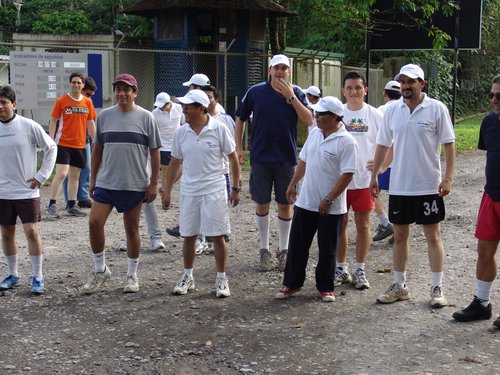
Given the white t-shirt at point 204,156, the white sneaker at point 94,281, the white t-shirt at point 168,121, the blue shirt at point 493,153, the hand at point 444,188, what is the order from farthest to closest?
the white t-shirt at point 168,121 → the white sneaker at point 94,281 → the white t-shirt at point 204,156 → the hand at point 444,188 → the blue shirt at point 493,153

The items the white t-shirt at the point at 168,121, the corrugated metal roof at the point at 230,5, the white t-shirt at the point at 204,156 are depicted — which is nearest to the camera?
the white t-shirt at the point at 204,156

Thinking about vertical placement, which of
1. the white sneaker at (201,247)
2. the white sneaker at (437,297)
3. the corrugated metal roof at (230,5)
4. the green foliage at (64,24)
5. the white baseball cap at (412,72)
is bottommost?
the white sneaker at (201,247)

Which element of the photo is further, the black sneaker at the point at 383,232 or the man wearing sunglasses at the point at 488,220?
the black sneaker at the point at 383,232

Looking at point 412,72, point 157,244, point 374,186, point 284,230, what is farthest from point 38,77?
point 412,72

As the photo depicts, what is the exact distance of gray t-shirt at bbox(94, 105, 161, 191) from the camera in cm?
721

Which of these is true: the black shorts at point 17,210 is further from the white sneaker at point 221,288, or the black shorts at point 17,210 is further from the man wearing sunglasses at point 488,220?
the man wearing sunglasses at point 488,220

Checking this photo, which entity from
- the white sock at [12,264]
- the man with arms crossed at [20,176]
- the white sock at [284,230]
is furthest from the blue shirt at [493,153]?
the white sock at [12,264]

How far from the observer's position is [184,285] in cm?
732

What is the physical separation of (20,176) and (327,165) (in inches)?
108

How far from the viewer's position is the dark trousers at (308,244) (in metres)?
7.02

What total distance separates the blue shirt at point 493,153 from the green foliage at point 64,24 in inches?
1244

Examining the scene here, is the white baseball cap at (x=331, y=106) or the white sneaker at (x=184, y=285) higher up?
the white baseball cap at (x=331, y=106)

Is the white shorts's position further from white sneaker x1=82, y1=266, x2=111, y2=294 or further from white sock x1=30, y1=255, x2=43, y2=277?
white sock x1=30, y1=255, x2=43, y2=277

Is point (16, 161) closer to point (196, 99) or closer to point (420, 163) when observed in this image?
point (196, 99)
